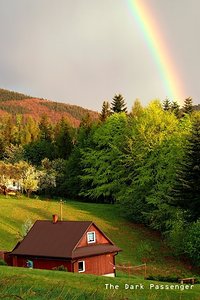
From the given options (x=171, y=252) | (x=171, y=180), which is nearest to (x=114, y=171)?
(x=171, y=180)

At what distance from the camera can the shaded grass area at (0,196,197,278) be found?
151 feet

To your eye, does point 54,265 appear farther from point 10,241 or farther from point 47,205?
point 47,205

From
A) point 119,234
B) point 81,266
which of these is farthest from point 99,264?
point 119,234

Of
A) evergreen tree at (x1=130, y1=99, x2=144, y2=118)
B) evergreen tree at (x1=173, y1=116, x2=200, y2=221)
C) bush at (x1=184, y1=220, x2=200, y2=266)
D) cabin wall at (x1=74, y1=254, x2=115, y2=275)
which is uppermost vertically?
evergreen tree at (x1=130, y1=99, x2=144, y2=118)

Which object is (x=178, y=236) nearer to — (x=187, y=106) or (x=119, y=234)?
(x=119, y=234)

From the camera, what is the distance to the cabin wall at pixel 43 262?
35.8 meters

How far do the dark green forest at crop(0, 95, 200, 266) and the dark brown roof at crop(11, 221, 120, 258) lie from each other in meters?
11.0

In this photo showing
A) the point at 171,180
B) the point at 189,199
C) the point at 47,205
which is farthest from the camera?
the point at 47,205

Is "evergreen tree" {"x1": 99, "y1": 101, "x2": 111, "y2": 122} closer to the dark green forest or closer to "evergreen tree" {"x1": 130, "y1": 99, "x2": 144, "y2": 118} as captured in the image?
the dark green forest

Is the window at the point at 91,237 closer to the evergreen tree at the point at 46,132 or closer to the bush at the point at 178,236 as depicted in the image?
the bush at the point at 178,236

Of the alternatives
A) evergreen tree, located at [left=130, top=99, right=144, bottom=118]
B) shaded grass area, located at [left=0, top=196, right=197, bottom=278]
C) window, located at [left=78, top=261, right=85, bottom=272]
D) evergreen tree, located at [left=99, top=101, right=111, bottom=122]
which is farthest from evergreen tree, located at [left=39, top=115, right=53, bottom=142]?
window, located at [left=78, top=261, right=85, bottom=272]

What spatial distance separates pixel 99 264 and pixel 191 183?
14738 mm

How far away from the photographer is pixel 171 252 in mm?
51531

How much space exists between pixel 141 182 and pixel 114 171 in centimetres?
912
